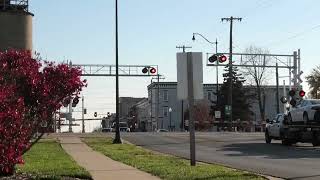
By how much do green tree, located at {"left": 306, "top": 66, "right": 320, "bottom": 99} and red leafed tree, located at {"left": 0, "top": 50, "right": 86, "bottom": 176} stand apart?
8173 cm

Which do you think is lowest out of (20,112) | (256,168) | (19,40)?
(256,168)

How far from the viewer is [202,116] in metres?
109

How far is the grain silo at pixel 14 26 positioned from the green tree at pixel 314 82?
52.5m

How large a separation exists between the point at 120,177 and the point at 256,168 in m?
5.28

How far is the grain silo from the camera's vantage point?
2077 inches

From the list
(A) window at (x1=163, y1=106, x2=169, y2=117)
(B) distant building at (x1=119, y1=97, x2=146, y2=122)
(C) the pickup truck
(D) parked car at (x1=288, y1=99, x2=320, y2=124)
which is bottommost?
(C) the pickup truck

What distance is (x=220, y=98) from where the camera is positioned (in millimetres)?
101000

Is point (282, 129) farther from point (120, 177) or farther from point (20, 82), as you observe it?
point (20, 82)

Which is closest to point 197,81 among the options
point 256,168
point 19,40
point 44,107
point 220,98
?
point 256,168

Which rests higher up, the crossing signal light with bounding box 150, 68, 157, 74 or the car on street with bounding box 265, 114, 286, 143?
the crossing signal light with bounding box 150, 68, 157, 74

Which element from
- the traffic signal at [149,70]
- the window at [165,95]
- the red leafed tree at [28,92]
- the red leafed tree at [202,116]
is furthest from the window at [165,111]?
the red leafed tree at [28,92]

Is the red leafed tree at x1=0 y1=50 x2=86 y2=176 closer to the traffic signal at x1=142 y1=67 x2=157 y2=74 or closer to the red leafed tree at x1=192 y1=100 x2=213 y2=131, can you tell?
the traffic signal at x1=142 y1=67 x2=157 y2=74

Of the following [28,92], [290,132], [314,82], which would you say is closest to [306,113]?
[290,132]

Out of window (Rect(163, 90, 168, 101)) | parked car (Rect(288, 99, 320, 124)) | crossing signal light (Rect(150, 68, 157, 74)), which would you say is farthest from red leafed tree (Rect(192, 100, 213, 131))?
parked car (Rect(288, 99, 320, 124))
